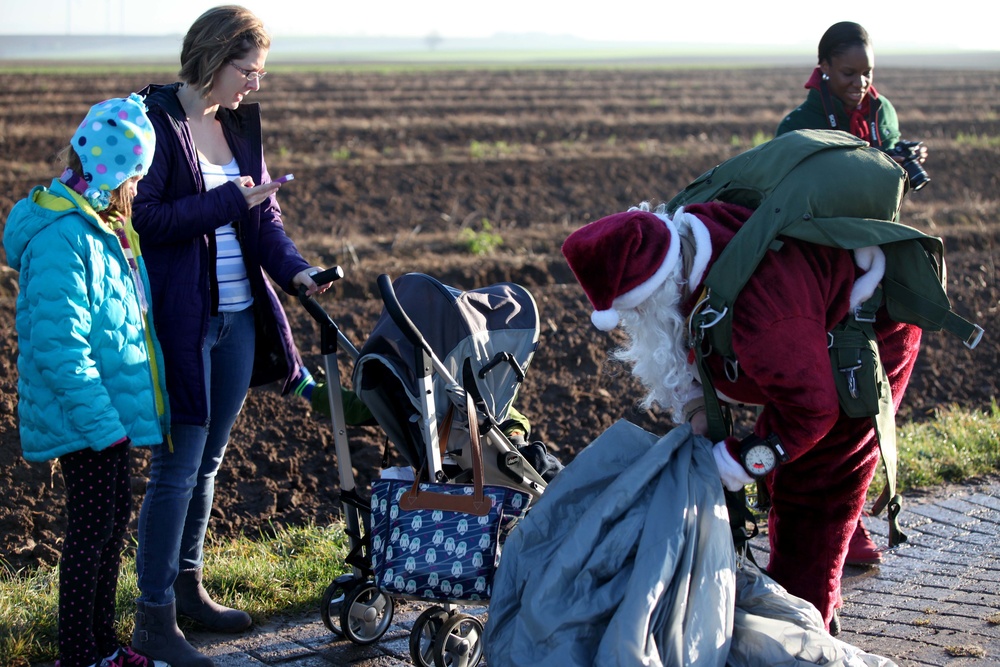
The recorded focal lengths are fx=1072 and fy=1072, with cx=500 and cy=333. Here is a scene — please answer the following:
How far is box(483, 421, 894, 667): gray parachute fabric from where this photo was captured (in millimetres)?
2963

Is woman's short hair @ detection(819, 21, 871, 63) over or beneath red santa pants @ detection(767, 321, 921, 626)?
over

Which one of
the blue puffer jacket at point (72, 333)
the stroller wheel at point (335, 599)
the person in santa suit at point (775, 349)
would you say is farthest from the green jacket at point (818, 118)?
the blue puffer jacket at point (72, 333)

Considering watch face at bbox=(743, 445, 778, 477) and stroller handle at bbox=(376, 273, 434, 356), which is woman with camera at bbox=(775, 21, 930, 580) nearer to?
watch face at bbox=(743, 445, 778, 477)

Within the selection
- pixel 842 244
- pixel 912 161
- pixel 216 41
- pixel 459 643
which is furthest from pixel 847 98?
pixel 459 643

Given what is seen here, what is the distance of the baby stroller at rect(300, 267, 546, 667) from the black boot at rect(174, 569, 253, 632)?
0.34 m

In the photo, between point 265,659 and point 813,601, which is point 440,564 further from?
point 813,601

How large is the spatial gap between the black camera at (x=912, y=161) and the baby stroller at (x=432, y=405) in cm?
178

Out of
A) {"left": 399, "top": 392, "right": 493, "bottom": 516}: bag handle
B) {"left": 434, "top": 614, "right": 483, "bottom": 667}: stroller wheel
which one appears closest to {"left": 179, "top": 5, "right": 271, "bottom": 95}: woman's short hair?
{"left": 399, "top": 392, "right": 493, "bottom": 516}: bag handle

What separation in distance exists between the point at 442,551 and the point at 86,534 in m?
1.05

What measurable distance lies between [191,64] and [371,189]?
9.82m

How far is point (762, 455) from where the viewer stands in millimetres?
3092

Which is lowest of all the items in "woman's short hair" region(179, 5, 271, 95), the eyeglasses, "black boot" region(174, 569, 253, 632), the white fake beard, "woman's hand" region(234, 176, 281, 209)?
"black boot" region(174, 569, 253, 632)

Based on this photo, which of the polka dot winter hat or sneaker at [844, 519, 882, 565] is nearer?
the polka dot winter hat

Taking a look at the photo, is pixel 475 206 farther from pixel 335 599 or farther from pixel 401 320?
pixel 401 320
